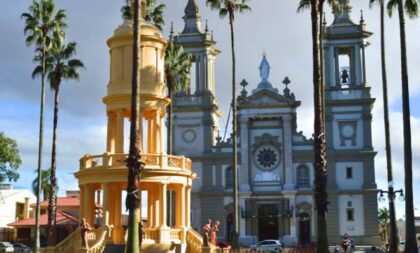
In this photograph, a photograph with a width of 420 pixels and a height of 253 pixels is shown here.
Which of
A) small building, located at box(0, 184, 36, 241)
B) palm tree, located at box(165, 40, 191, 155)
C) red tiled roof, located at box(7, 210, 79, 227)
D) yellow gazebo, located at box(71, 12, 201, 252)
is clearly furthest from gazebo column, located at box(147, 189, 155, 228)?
small building, located at box(0, 184, 36, 241)

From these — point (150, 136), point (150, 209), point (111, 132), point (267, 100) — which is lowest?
point (150, 209)

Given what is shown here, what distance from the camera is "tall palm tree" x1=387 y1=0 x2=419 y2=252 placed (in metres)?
29.7

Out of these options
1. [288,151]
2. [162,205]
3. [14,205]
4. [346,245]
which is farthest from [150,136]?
[14,205]

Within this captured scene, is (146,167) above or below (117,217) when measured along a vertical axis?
above

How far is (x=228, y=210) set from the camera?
63406mm

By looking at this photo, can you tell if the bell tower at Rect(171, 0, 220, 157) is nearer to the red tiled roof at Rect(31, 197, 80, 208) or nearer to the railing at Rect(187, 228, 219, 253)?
the red tiled roof at Rect(31, 197, 80, 208)

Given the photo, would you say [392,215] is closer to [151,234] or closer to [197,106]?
[151,234]

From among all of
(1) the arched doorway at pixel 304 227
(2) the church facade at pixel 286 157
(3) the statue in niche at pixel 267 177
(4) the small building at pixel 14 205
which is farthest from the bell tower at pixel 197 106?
(4) the small building at pixel 14 205

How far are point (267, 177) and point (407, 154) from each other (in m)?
32.9

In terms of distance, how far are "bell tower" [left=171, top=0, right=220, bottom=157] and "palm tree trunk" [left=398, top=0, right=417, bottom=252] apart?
33.8 m

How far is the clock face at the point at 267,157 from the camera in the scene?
6372cm

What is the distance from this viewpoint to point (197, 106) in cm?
6512

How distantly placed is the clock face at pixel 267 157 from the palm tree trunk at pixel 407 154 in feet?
105

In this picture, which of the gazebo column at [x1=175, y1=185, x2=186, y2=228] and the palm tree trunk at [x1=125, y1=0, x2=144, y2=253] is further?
the gazebo column at [x1=175, y1=185, x2=186, y2=228]
